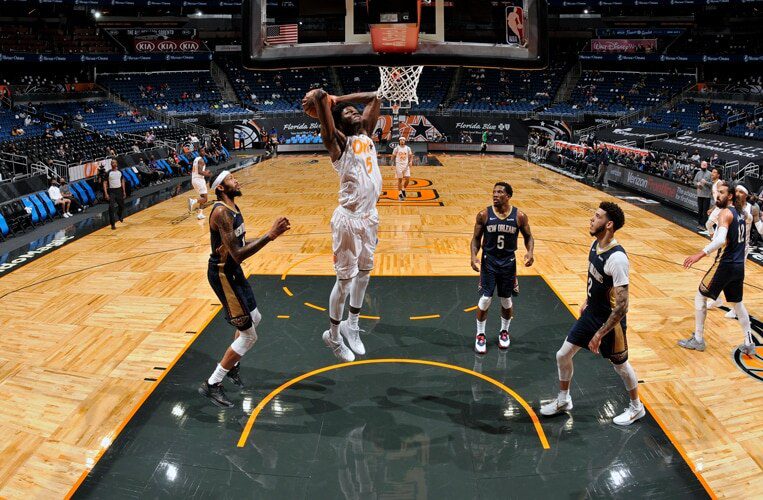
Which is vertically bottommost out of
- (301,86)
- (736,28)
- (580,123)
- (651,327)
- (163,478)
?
(163,478)

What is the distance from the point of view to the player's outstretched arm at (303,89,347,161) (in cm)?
467

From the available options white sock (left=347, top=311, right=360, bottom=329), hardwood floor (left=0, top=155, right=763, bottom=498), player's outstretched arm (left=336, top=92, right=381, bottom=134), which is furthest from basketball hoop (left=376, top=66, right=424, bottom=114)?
white sock (left=347, top=311, right=360, bottom=329)

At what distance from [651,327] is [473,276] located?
303 cm

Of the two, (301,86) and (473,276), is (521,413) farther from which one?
(301,86)

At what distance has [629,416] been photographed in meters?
5.22

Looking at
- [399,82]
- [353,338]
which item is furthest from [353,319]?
[399,82]

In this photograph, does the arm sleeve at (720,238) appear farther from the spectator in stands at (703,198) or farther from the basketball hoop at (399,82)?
the spectator in stands at (703,198)

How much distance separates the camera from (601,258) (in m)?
4.77

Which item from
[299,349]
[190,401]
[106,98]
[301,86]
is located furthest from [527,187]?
[106,98]

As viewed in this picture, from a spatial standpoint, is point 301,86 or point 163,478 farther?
point 301,86

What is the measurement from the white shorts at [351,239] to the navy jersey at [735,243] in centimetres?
410

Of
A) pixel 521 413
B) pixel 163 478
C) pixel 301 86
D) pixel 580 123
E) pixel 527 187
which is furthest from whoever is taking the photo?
pixel 301 86

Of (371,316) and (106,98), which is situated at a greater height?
(106,98)

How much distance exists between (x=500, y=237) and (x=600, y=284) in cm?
168
